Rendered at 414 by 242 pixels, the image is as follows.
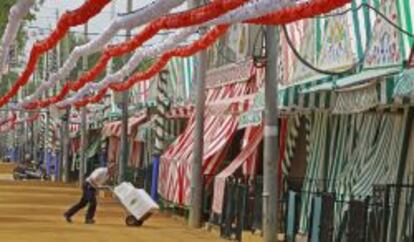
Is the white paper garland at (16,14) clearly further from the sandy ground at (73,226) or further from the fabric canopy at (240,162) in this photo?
the fabric canopy at (240,162)

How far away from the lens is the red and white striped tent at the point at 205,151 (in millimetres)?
29453

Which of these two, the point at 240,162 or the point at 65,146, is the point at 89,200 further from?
the point at 65,146

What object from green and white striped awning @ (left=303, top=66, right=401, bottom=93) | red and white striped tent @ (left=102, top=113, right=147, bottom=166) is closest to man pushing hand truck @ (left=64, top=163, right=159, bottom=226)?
green and white striped awning @ (left=303, top=66, right=401, bottom=93)

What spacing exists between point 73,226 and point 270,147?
801cm

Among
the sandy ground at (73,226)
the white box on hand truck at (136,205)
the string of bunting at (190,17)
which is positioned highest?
the string of bunting at (190,17)

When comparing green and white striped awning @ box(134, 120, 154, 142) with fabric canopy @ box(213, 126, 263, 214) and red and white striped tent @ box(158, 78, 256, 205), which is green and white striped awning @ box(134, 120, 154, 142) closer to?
red and white striped tent @ box(158, 78, 256, 205)

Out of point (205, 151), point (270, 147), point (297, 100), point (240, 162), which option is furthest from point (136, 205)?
point (297, 100)

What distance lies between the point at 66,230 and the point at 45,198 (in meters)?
16.1

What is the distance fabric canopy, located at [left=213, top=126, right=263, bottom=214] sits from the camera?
26016 mm

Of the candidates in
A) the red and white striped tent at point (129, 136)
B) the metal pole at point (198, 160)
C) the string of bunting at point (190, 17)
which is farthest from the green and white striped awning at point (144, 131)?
the string of bunting at point (190, 17)

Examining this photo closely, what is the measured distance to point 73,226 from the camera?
2778 cm

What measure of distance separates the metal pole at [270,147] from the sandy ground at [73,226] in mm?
3361

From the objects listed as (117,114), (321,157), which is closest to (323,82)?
(321,157)

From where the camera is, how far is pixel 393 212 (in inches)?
637
